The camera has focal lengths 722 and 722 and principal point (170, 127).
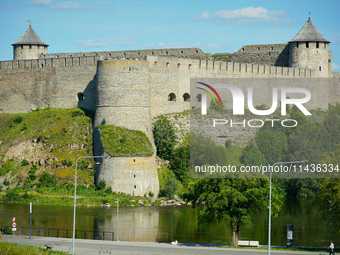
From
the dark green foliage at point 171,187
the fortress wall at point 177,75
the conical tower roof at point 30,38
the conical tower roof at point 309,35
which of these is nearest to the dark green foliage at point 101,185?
the dark green foliage at point 171,187

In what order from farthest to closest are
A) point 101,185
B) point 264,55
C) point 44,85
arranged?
1. point 264,55
2. point 44,85
3. point 101,185

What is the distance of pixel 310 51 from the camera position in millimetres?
59062

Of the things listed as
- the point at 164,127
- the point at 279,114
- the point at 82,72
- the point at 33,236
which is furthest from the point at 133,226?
the point at 279,114

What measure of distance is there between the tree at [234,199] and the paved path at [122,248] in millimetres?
1891

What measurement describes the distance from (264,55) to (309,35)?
165 inches

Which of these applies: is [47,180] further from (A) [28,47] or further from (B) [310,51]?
(B) [310,51]

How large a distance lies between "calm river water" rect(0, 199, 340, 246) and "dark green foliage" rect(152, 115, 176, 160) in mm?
5886

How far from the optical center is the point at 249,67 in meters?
56.1

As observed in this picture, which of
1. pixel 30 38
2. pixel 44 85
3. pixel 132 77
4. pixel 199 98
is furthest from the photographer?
pixel 30 38

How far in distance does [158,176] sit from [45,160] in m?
7.66

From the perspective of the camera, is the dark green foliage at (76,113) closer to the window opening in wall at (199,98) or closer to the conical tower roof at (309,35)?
the window opening in wall at (199,98)

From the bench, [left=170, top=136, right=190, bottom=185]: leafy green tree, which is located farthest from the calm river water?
[left=170, top=136, right=190, bottom=185]: leafy green tree

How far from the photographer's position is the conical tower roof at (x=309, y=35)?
58.7 meters

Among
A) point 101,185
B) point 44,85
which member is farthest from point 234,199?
point 44,85
